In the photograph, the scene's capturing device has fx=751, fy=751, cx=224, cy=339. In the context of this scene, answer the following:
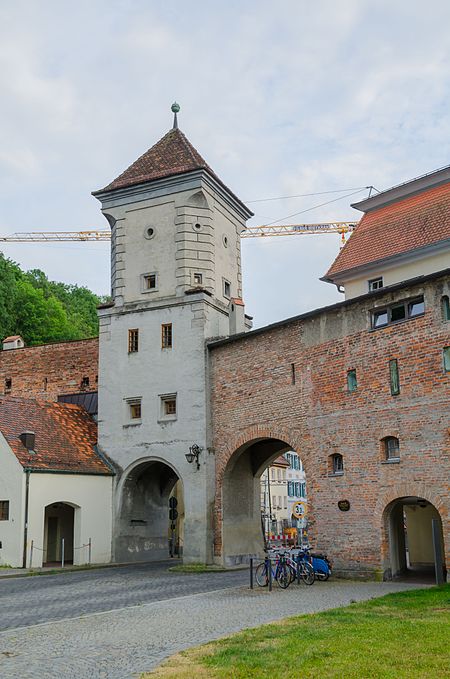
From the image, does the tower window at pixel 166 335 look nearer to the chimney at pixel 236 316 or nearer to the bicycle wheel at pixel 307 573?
the chimney at pixel 236 316

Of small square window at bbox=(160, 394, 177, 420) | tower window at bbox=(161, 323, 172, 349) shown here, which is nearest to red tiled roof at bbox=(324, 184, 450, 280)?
tower window at bbox=(161, 323, 172, 349)

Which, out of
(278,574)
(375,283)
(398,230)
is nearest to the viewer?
(278,574)

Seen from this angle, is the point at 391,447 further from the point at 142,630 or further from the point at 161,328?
the point at 161,328

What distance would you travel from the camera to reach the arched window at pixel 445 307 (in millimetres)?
18938

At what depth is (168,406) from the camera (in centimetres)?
2927

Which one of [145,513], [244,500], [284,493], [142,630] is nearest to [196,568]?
[244,500]

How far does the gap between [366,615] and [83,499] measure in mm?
17838

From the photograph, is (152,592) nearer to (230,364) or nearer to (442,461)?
(442,461)

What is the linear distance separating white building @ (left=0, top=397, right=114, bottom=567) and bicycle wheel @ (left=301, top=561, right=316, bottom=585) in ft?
35.5

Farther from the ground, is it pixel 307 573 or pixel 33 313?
pixel 33 313

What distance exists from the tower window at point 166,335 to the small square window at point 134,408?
2464mm

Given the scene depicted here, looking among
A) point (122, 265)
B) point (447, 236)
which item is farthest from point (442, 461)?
point (122, 265)

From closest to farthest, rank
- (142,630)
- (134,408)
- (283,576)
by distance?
(142,630), (283,576), (134,408)

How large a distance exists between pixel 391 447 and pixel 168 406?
11244 millimetres
